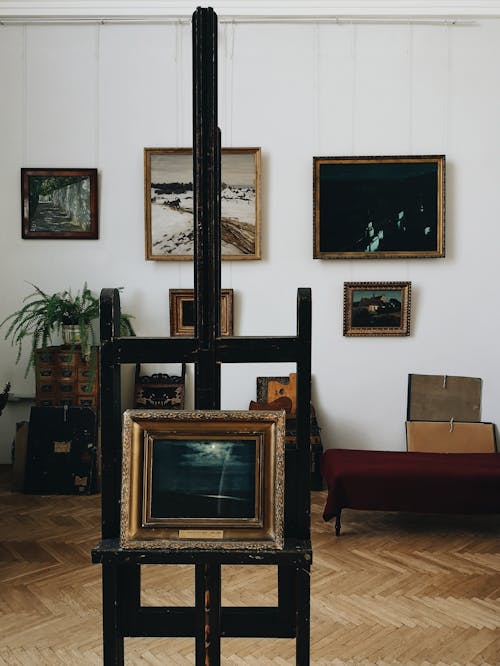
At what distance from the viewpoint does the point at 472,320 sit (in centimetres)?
615

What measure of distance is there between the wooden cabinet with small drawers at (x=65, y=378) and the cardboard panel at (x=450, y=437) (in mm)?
2820

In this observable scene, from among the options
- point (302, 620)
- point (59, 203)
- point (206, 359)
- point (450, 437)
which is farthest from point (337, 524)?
point (59, 203)

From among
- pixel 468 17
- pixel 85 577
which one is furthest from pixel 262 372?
pixel 468 17

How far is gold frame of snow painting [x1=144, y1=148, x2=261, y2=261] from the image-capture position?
606 cm

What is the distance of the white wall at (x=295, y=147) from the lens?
6.07m

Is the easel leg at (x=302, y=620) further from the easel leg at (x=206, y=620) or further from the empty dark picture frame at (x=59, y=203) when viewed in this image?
the empty dark picture frame at (x=59, y=203)

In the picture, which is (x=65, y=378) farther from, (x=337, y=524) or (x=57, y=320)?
(x=337, y=524)

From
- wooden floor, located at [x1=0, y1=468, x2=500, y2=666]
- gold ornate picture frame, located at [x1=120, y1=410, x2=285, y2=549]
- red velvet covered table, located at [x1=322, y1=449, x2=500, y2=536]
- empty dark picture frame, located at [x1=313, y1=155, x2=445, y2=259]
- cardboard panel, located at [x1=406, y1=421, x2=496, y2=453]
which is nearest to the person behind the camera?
gold ornate picture frame, located at [x1=120, y1=410, x2=285, y2=549]

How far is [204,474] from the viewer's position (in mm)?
1987

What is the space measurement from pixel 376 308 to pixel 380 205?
3.07ft

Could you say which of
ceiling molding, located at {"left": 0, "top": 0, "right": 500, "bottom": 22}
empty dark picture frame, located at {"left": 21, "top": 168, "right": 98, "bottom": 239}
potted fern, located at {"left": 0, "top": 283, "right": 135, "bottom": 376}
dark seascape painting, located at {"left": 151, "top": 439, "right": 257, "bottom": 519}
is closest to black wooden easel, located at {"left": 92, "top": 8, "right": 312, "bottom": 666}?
dark seascape painting, located at {"left": 151, "top": 439, "right": 257, "bottom": 519}

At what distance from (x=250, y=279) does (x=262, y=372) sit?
2.89 feet

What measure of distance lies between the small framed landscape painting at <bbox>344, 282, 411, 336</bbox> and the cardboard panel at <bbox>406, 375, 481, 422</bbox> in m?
0.52

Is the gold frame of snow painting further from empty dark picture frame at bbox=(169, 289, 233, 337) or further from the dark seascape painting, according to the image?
the dark seascape painting
